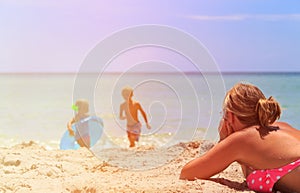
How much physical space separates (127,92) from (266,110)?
474 centimetres

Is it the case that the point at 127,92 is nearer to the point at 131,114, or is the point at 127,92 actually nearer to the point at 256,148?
the point at 131,114

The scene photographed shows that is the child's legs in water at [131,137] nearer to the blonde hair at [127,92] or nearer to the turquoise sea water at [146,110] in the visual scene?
the turquoise sea water at [146,110]

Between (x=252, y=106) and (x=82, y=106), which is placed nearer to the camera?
(x=252, y=106)

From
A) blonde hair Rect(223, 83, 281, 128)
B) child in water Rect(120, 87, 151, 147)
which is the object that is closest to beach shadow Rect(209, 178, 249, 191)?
blonde hair Rect(223, 83, 281, 128)

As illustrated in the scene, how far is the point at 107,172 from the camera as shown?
13.6 feet

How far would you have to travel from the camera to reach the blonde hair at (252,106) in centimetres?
326

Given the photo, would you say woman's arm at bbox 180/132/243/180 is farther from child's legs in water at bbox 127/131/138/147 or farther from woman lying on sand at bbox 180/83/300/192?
child's legs in water at bbox 127/131/138/147

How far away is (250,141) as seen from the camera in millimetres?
3174

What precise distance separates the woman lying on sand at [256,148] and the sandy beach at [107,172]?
0.48ft


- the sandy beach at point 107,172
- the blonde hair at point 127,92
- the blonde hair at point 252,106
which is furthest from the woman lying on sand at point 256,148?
the blonde hair at point 127,92

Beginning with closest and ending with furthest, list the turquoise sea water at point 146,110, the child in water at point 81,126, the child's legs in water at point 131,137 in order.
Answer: the turquoise sea water at point 146,110
the child in water at point 81,126
the child's legs in water at point 131,137

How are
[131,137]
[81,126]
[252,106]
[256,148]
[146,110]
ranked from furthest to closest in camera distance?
[146,110] → [131,137] → [81,126] → [252,106] → [256,148]

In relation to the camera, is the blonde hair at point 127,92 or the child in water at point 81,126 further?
the blonde hair at point 127,92

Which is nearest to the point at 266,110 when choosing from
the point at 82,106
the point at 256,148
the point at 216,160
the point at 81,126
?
the point at 256,148
